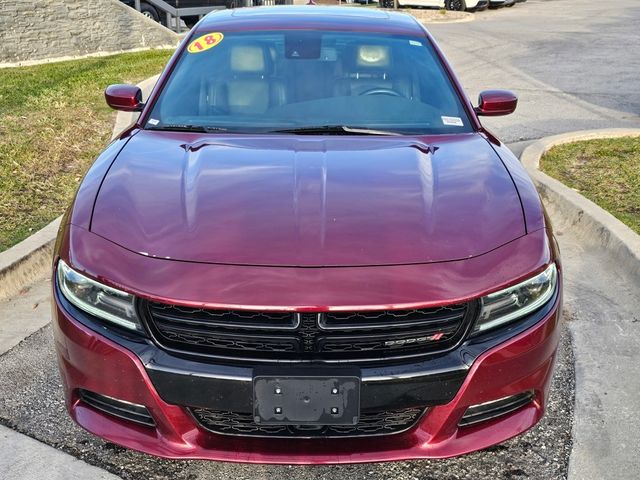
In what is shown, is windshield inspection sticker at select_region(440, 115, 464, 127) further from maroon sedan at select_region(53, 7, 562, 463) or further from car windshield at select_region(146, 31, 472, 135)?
maroon sedan at select_region(53, 7, 562, 463)

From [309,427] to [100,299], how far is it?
2.59 ft

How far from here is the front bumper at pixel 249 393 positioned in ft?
7.83

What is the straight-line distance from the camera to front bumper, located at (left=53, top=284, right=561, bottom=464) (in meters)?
2.39

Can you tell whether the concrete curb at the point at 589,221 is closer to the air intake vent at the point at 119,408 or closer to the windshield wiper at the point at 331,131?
the windshield wiper at the point at 331,131

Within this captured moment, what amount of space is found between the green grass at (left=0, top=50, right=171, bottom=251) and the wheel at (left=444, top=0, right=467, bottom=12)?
17198 millimetres

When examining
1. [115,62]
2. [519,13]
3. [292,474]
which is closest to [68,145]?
[292,474]

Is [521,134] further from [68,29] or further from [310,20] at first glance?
[68,29]

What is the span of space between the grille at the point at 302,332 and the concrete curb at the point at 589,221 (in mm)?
2586

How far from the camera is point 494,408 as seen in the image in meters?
2.59

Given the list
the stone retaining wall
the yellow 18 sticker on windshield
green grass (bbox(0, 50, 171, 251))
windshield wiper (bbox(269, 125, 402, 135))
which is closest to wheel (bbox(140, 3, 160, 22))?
the stone retaining wall

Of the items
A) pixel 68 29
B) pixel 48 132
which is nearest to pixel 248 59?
pixel 48 132

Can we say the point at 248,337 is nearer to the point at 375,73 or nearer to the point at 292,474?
the point at 292,474

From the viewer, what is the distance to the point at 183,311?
2443 millimetres

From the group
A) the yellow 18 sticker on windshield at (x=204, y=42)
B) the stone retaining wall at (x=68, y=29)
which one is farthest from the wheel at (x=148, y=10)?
the yellow 18 sticker on windshield at (x=204, y=42)
